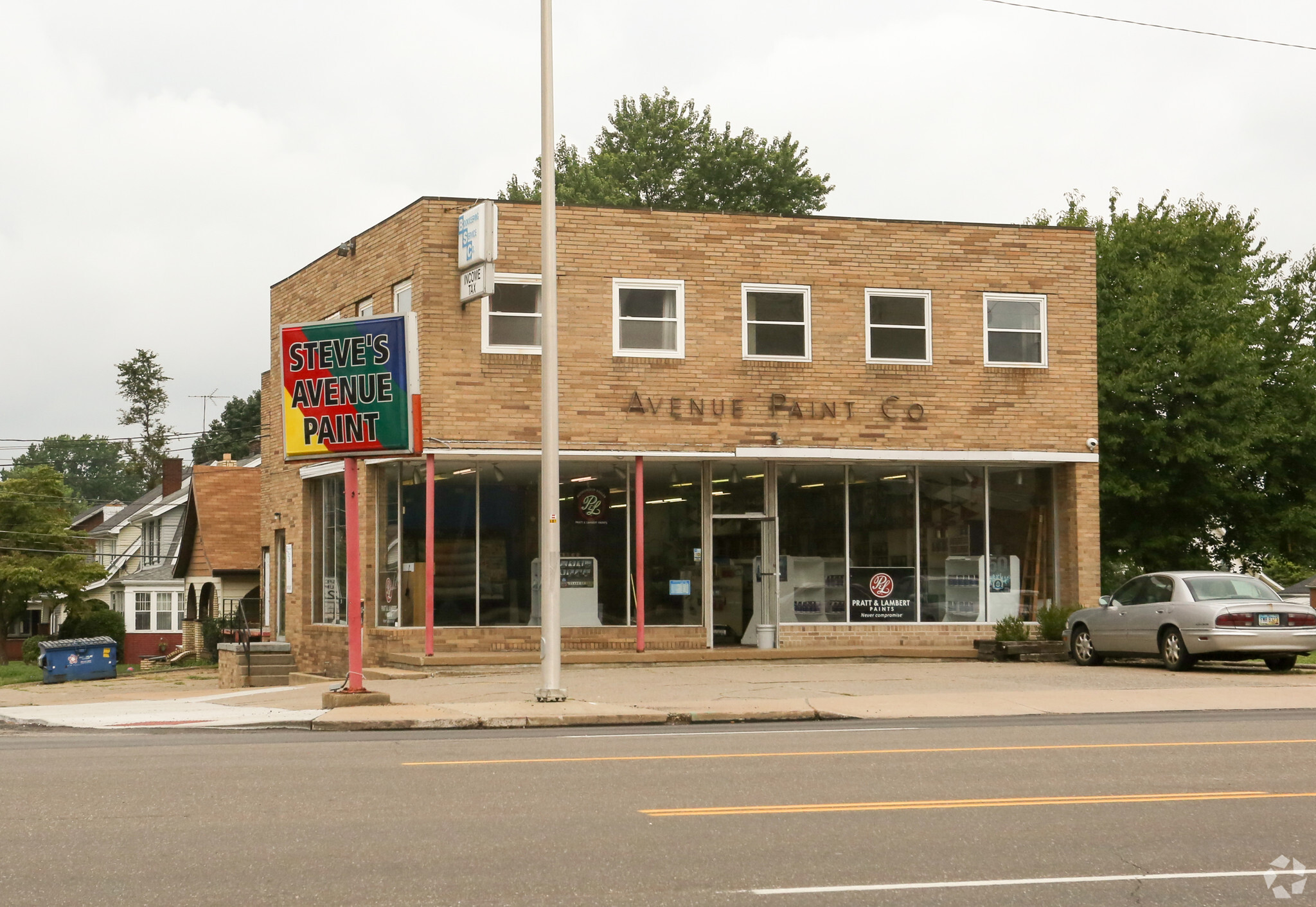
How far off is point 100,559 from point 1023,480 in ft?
209

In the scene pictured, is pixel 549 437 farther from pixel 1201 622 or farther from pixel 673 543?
pixel 1201 622

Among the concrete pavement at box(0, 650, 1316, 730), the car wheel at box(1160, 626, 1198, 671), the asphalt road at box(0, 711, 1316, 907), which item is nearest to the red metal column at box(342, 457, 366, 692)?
the concrete pavement at box(0, 650, 1316, 730)

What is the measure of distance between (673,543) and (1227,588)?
8.57 m

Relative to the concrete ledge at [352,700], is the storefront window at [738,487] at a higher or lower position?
higher

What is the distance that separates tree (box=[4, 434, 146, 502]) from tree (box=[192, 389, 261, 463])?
40170 millimetres

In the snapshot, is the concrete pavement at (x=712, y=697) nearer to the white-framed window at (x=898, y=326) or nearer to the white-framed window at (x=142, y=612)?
the white-framed window at (x=898, y=326)

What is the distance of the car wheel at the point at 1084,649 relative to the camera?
72.9 ft

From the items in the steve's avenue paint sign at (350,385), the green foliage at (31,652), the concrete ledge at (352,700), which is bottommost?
the green foliage at (31,652)

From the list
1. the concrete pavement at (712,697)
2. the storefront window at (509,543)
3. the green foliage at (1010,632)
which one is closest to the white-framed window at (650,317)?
the storefront window at (509,543)

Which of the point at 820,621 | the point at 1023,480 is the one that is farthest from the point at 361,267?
the point at 1023,480

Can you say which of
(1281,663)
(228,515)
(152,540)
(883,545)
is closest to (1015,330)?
(883,545)

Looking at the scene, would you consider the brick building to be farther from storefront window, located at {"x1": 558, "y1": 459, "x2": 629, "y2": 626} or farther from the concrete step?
the concrete step

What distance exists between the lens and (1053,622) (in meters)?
23.9

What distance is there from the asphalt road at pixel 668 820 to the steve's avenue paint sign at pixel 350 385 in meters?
4.83
